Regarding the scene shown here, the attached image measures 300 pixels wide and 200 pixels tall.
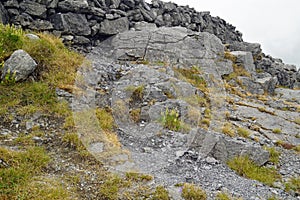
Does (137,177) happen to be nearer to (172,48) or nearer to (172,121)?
(172,121)

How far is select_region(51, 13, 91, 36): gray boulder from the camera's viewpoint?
15.2 m

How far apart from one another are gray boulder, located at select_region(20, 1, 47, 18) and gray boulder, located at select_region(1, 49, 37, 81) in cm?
591

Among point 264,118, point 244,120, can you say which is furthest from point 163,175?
point 264,118

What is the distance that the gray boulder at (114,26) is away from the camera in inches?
658

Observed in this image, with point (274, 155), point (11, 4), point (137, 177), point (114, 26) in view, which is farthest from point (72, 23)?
point (274, 155)

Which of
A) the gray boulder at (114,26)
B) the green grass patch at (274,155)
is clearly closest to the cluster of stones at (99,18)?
the gray boulder at (114,26)

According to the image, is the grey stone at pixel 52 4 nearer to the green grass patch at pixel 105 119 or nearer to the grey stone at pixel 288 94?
the green grass patch at pixel 105 119

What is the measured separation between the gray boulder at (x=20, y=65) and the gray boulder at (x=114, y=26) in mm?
7442

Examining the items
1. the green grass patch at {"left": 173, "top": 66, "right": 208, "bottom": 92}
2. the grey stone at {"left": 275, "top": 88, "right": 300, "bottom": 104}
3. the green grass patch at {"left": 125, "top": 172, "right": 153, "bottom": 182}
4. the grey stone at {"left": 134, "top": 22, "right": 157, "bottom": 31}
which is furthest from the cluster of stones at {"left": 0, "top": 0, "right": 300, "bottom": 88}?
the green grass patch at {"left": 125, "top": 172, "right": 153, "bottom": 182}

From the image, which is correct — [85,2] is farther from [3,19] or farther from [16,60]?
[16,60]

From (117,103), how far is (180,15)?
539 inches

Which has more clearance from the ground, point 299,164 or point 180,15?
point 180,15

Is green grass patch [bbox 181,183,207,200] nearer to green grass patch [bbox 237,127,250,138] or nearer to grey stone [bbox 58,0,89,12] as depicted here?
green grass patch [bbox 237,127,250,138]

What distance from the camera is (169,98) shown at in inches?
439
